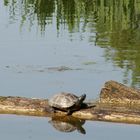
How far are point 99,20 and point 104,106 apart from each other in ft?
29.4

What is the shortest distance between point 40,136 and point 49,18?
10.6 meters

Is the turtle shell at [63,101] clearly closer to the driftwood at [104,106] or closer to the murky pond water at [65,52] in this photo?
the driftwood at [104,106]

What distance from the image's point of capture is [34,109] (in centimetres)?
1016

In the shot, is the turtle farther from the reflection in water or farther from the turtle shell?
the reflection in water

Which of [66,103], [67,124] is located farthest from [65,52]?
[67,124]

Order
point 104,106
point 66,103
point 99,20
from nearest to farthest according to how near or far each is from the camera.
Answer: point 66,103
point 104,106
point 99,20

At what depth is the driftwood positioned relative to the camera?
32.4 ft

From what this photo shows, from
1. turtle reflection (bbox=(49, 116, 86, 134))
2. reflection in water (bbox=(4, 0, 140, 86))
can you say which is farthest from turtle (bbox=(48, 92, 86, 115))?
reflection in water (bbox=(4, 0, 140, 86))

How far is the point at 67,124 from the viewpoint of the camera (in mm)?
10102

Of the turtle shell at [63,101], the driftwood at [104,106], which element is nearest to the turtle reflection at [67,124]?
the driftwood at [104,106]

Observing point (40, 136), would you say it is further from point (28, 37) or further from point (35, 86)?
point (28, 37)

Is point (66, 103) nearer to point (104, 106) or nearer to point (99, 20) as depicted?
point (104, 106)

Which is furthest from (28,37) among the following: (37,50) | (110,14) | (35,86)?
(35,86)

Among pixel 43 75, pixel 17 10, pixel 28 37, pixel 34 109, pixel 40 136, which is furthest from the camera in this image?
pixel 17 10
